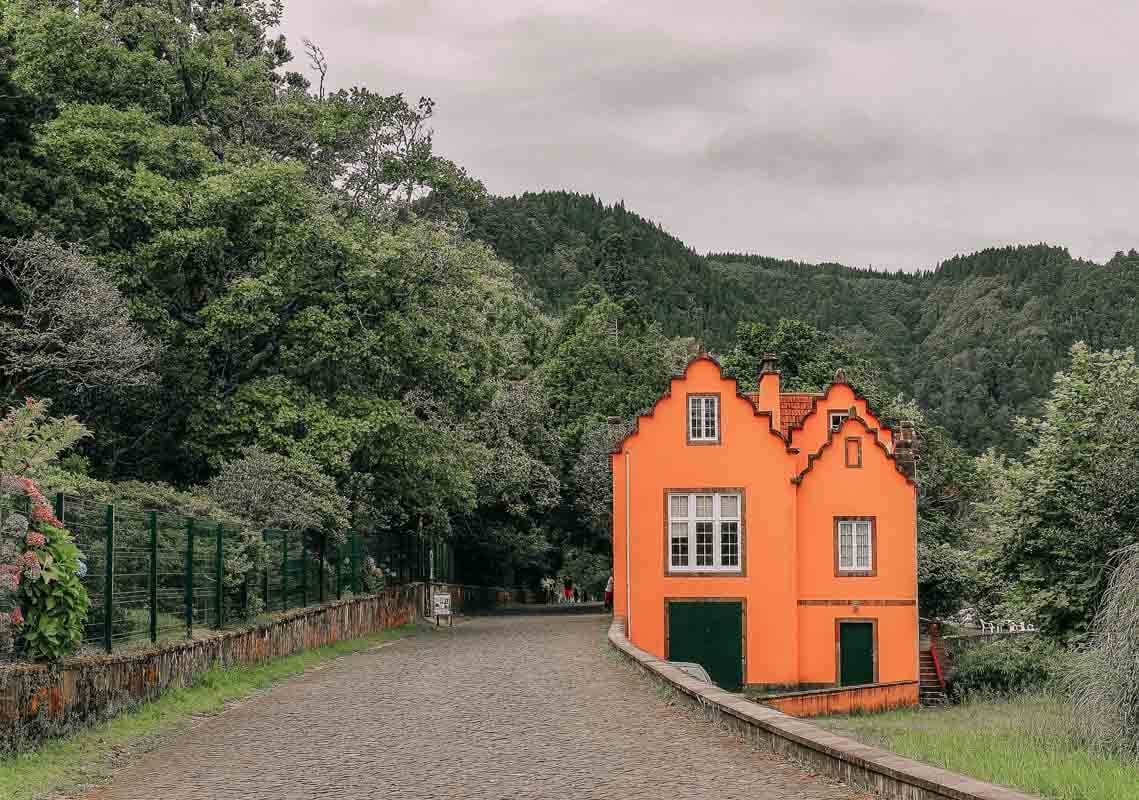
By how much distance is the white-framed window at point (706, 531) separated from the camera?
40.6 meters

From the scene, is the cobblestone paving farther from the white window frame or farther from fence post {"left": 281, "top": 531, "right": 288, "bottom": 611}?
the white window frame

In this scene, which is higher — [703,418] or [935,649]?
[703,418]

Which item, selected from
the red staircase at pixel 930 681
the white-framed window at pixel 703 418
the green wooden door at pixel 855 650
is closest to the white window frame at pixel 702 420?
the white-framed window at pixel 703 418

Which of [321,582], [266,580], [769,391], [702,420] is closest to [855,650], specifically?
[702,420]

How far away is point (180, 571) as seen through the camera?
18.7 m

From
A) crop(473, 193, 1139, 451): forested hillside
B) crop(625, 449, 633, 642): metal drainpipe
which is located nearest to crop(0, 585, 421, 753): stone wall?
crop(625, 449, 633, 642): metal drainpipe

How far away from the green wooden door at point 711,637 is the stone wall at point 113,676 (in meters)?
16.1

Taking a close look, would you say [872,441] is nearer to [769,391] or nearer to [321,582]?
[769,391]

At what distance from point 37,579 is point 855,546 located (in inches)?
1231

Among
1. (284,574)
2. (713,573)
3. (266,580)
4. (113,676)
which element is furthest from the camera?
(713,573)

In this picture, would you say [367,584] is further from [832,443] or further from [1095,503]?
[1095,503]

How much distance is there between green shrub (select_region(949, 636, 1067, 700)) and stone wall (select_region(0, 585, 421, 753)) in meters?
25.2

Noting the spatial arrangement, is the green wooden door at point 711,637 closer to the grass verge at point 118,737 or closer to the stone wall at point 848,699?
the stone wall at point 848,699

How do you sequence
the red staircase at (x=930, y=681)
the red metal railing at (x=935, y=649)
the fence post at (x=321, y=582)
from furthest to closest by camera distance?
the red metal railing at (x=935, y=649) → the red staircase at (x=930, y=681) → the fence post at (x=321, y=582)
